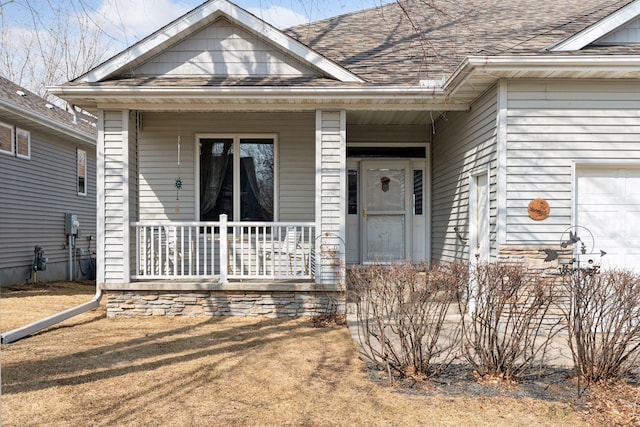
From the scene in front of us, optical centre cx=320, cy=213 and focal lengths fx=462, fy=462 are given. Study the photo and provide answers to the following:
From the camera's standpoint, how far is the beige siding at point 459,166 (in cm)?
607

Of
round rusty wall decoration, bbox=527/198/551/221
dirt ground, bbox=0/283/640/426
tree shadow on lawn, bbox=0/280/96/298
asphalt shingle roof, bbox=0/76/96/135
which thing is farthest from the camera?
asphalt shingle roof, bbox=0/76/96/135

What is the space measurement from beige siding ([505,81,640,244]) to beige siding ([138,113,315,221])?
3.55 m

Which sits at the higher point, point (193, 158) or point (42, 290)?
point (193, 158)

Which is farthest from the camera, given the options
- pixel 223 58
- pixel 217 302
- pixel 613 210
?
pixel 223 58

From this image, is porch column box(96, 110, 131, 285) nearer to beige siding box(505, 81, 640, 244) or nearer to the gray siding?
the gray siding

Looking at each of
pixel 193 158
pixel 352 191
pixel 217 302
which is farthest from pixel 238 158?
pixel 217 302

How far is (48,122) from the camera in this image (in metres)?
11.2

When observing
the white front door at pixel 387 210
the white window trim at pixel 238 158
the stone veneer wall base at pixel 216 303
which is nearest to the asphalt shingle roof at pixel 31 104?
the white window trim at pixel 238 158

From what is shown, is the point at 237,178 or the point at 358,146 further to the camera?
the point at 358,146

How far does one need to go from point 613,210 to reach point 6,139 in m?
12.0

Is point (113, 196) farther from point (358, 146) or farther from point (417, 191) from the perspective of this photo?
point (417, 191)

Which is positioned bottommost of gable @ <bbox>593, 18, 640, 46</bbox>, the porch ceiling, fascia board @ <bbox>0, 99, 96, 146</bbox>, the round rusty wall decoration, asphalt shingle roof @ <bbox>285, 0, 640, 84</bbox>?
the round rusty wall decoration

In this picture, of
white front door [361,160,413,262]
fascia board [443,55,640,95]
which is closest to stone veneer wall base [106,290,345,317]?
white front door [361,160,413,262]

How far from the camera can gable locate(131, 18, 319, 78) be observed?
23.1 feet
